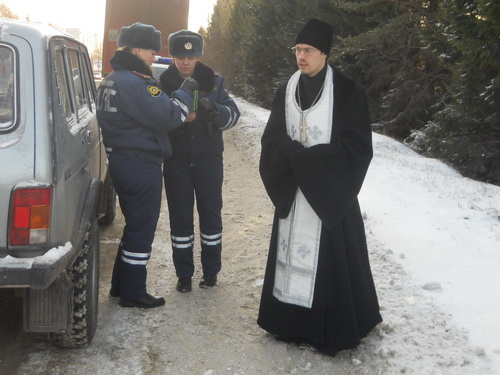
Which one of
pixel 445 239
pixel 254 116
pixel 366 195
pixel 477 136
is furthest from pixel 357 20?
pixel 445 239

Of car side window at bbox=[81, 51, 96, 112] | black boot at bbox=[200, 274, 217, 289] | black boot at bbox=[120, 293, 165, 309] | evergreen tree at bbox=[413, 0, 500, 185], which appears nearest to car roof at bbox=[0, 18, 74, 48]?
car side window at bbox=[81, 51, 96, 112]

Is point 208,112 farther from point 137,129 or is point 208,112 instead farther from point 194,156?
point 137,129

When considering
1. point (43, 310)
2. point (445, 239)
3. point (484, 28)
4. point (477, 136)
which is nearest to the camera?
point (43, 310)

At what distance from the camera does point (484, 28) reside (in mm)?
9492

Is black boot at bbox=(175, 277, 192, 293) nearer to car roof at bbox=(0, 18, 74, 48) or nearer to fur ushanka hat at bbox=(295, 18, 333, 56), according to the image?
fur ushanka hat at bbox=(295, 18, 333, 56)

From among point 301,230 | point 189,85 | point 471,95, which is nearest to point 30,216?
point 301,230

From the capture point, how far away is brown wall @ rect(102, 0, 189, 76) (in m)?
17.3

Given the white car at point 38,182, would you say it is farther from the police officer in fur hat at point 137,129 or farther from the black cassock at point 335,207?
A: the black cassock at point 335,207

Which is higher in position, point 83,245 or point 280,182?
point 280,182

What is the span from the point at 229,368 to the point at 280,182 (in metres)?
1.19

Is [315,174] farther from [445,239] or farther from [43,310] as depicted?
[445,239]

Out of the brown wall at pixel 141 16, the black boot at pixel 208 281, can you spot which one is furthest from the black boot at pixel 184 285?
the brown wall at pixel 141 16

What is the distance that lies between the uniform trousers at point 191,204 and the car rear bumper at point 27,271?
1.94 m

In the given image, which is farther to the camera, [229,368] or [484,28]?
[484,28]
